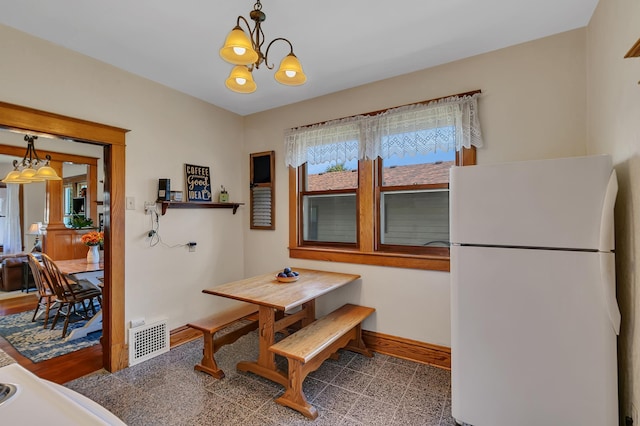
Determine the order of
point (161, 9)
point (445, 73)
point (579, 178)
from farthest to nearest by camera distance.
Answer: point (445, 73) < point (161, 9) < point (579, 178)

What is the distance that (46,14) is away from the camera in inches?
75.3

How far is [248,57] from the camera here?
1.58 metres

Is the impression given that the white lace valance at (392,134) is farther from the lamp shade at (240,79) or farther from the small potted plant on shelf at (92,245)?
the small potted plant on shelf at (92,245)

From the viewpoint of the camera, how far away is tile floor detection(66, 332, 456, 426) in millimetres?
1948

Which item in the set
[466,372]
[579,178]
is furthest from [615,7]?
[466,372]

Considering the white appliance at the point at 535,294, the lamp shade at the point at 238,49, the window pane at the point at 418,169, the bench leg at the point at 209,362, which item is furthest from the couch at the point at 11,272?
the white appliance at the point at 535,294

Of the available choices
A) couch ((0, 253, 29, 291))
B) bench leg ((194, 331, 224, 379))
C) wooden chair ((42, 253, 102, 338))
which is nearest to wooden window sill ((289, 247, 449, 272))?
bench leg ((194, 331, 224, 379))

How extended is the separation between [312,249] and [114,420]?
8.33 feet

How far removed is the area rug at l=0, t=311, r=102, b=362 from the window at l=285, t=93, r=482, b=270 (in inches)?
94.7

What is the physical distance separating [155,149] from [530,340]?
3284 millimetres

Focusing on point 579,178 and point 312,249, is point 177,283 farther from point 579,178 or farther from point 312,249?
point 579,178

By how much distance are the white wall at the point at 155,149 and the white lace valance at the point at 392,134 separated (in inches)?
36.5

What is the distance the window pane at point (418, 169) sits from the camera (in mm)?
2650

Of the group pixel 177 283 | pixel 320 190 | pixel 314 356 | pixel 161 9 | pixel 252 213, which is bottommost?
pixel 314 356
